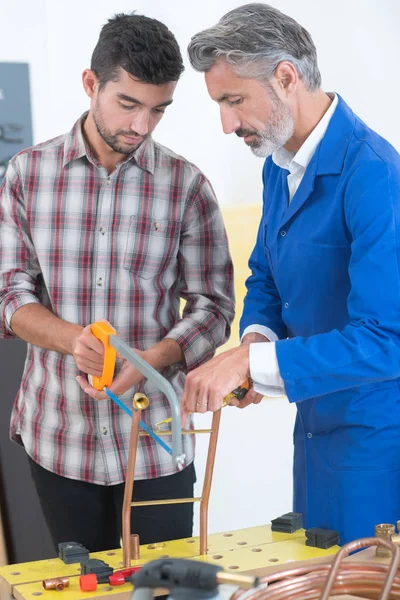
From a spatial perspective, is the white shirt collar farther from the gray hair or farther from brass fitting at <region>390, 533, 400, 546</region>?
brass fitting at <region>390, 533, 400, 546</region>

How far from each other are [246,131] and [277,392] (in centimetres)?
55

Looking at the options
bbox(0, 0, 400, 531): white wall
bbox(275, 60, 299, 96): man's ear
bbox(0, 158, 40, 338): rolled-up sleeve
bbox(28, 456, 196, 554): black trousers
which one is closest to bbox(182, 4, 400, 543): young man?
bbox(275, 60, 299, 96): man's ear

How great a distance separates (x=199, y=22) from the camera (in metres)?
3.47

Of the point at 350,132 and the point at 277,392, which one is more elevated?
the point at 350,132

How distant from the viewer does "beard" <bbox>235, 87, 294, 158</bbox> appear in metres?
1.72

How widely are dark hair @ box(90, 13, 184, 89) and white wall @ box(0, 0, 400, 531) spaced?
A: 4.51 feet

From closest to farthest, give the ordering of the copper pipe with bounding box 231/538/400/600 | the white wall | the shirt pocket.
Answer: the copper pipe with bounding box 231/538/400/600 → the shirt pocket → the white wall

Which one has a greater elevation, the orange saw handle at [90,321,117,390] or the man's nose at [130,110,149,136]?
the man's nose at [130,110,149,136]

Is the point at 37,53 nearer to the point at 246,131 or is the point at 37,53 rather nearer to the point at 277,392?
the point at 246,131

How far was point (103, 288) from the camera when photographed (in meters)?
1.98

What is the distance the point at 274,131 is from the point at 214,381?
0.56 m

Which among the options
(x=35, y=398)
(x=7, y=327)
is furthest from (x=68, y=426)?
(x=7, y=327)

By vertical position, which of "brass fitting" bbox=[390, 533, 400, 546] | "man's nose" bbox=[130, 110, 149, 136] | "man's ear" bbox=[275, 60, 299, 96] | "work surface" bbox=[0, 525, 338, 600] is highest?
"man's ear" bbox=[275, 60, 299, 96]

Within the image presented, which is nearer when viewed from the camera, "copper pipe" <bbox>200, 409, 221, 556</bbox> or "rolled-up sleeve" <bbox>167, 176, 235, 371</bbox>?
"copper pipe" <bbox>200, 409, 221, 556</bbox>
